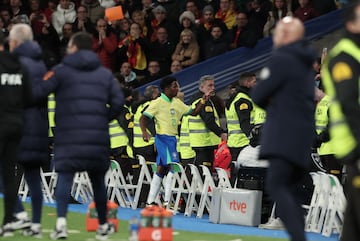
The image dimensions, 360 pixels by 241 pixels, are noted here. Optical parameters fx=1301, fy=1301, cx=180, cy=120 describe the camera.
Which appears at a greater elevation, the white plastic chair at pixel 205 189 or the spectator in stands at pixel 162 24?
the spectator in stands at pixel 162 24

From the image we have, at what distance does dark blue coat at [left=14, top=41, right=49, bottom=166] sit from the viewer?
13.3m

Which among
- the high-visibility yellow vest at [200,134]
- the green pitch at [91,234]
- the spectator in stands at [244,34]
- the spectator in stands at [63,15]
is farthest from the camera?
the spectator in stands at [63,15]

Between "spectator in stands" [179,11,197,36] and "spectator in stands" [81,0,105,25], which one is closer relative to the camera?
"spectator in stands" [179,11,197,36]

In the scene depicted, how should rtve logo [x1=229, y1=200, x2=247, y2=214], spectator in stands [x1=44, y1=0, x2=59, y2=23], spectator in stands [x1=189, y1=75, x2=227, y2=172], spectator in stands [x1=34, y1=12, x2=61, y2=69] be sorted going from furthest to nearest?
spectator in stands [x1=44, y1=0, x2=59, y2=23] < spectator in stands [x1=34, y1=12, x2=61, y2=69] < spectator in stands [x1=189, y1=75, x2=227, y2=172] < rtve logo [x1=229, y1=200, x2=247, y2=214]

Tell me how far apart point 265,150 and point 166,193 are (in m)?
8.93

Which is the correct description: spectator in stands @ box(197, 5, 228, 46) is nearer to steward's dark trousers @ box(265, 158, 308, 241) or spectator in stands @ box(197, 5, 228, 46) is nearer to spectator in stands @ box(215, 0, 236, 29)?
spectator in stands @ box(215, 0, 236, 29)

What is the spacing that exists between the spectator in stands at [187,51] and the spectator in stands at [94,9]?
2761mm

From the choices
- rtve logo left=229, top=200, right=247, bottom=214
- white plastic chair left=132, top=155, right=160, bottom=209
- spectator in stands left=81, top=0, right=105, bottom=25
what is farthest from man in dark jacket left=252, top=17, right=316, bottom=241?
spectator in stands left=81, top=0, right=105, bottom=25

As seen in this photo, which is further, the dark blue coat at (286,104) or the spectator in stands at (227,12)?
the spectator in stands at (227,12)

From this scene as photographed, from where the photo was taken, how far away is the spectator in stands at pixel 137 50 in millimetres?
25234

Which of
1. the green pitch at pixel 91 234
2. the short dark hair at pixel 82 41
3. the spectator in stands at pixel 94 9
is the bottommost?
the green pitch at pixel 91 234

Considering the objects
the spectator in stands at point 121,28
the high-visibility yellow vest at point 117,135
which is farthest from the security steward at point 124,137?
the spectator in stands at point 121,28

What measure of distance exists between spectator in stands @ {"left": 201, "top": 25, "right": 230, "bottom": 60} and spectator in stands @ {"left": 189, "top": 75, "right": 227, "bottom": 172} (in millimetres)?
4670

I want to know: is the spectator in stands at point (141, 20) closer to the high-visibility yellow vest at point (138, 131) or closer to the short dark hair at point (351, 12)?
the high-visibility yellow vest at point (138, 131)
